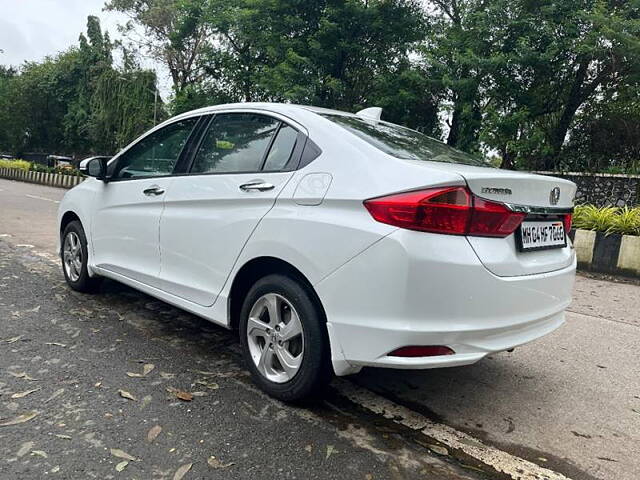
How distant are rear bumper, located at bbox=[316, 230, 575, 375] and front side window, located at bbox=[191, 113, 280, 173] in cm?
99

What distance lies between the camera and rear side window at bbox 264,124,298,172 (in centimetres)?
270

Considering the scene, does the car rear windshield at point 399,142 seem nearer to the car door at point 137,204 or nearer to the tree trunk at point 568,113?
the car door at point 137,204

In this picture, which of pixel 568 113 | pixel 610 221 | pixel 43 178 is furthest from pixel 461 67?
pixel 43 178

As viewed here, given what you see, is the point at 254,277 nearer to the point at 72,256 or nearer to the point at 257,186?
the point at 257,186

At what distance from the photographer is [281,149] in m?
2.74

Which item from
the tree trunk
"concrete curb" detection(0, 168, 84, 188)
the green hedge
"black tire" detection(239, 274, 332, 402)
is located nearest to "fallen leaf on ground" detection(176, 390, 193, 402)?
"black tire" detection(239, 274, 332, 402)

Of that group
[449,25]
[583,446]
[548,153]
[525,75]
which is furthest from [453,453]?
[449,25]

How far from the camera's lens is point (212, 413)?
246 centimetres

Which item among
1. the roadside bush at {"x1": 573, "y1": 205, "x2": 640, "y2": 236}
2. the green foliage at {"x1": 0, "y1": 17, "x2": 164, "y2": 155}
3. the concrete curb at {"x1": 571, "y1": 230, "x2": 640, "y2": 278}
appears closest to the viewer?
the concrete curb at {"x1": 571, "y1": 230, "x2": 640, "y2": 278}

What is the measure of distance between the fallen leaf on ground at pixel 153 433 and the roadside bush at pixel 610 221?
688 cm

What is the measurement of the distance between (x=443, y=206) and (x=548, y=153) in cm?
1314

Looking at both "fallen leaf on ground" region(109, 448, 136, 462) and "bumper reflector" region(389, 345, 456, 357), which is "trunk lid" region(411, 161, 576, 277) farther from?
"fallen leaf on ground" region(109, 448, 136, 462)

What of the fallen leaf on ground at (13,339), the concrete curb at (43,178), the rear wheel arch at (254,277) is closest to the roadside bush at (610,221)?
the rear wheel arch at (254,277)

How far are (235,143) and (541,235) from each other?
5.98 ft
